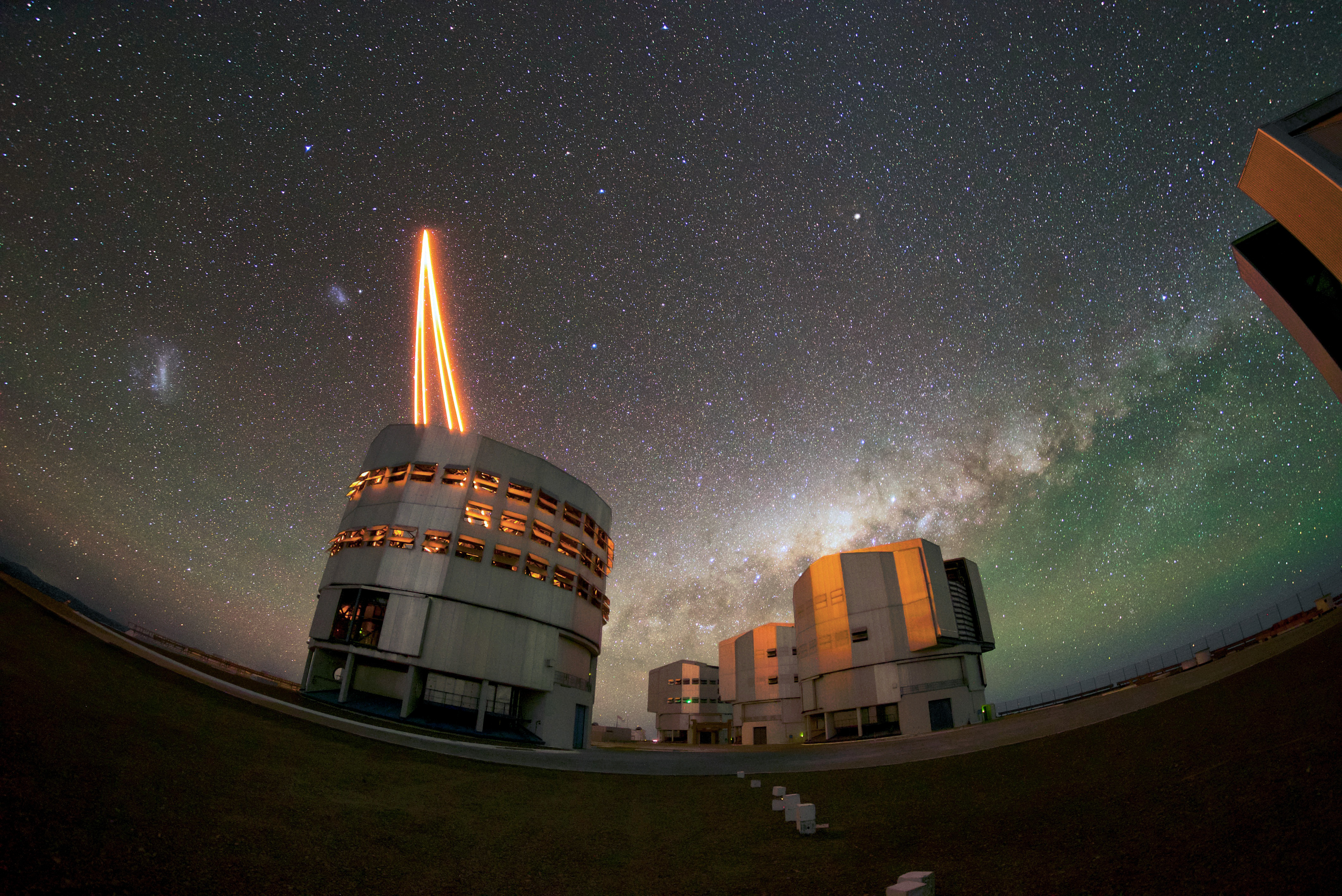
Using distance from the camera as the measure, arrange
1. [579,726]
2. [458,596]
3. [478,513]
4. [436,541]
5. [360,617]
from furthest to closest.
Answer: [579,726] < [478,513] < [436,541] < [458,596] < [360,617]

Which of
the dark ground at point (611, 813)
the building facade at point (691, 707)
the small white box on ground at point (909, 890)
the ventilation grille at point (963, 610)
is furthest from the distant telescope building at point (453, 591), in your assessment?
the building facade at point (691, 707)

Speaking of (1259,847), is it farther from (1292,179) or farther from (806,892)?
(1292,179)

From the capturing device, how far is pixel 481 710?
35.9 meters

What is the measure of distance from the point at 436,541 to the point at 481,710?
38.0 feet

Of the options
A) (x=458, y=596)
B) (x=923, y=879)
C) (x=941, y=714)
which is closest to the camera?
(x=923, y=879)

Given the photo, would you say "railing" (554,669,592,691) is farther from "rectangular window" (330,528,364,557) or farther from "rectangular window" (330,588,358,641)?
"rectangular window" (330,528,364,557)

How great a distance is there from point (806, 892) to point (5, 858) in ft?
26.1

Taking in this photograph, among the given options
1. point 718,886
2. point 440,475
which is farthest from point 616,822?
point 440,475

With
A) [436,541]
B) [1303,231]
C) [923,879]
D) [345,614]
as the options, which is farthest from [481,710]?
[1303,231]

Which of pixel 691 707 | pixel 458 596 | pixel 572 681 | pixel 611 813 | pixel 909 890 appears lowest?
pixel 909 890

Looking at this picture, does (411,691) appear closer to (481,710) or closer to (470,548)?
(481,710)

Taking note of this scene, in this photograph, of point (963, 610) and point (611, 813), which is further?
point (963, 610)

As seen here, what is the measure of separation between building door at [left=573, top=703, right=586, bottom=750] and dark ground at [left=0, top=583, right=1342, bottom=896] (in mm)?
29286

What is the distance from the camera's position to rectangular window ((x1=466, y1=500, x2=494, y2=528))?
127ft
